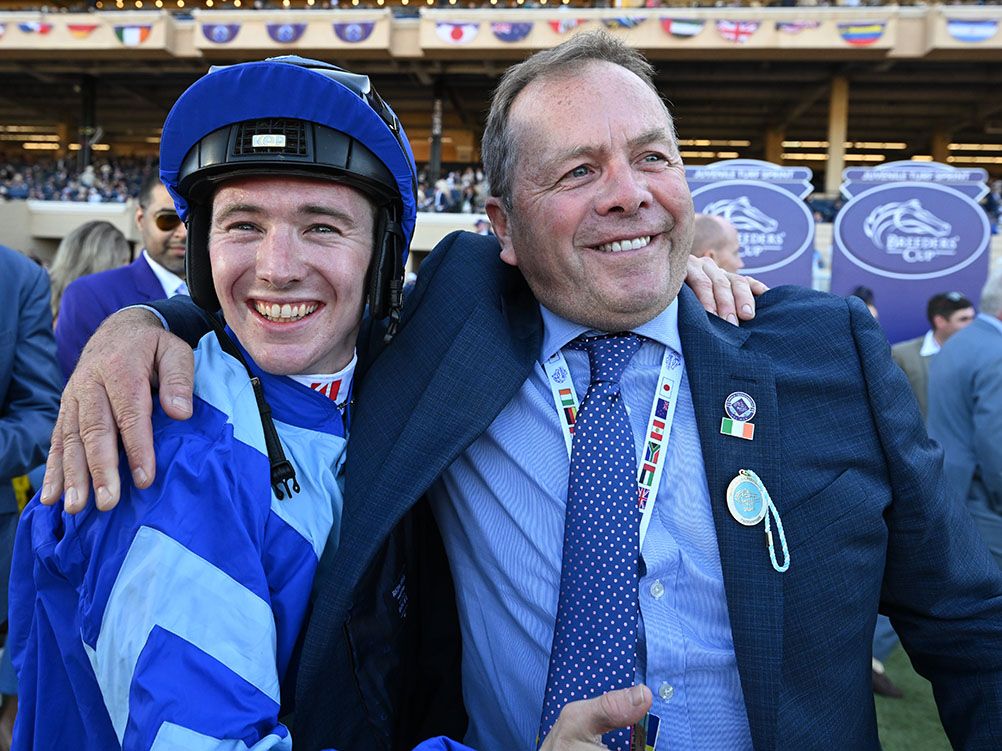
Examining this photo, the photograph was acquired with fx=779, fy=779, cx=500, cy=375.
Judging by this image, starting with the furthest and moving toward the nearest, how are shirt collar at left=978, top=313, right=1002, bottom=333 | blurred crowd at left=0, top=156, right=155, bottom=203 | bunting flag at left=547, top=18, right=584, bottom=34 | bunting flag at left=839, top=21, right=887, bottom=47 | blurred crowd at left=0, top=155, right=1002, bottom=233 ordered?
blurred crowd at left=0, top=156, right=155, bottom=203 < bunting flag at left=547, top=18, right=584, bottom=34 < bunting flag at left=839, top=21, right=887, bottom=47 < blurred crowd at left=0, top=155, right=1002, bottom=233 < shirt collar at left=978, top=313, right=1002, bottom=333

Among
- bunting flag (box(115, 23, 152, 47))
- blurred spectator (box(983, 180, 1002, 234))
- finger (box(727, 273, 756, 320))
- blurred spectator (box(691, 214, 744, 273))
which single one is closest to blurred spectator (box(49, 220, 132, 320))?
blurred spectator (box(691, 214, 744, 273))

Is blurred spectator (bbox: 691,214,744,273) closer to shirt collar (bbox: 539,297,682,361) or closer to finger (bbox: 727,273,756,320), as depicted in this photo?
finger (bbox: 727,273,756,320)

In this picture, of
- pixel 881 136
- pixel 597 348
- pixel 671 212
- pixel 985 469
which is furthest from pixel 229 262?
pixel 881 136

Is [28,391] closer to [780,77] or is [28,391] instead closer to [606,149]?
[606,149]

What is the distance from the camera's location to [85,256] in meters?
4.32

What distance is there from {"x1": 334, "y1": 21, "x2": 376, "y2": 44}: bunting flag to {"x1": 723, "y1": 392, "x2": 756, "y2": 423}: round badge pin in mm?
23107

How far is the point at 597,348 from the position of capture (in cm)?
158

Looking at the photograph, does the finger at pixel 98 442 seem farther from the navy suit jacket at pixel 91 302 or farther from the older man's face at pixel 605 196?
the navy suit jacket at pixel 91 302

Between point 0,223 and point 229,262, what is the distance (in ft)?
75.3

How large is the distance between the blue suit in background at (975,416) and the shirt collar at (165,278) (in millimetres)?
3416

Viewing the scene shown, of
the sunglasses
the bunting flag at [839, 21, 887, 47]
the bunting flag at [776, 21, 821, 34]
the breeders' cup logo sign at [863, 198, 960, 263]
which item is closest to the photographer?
the sunglasses

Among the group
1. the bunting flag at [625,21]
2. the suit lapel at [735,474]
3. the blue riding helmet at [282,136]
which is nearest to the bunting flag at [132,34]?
the bunting flag at [625,21]

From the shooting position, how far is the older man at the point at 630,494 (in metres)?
1.32

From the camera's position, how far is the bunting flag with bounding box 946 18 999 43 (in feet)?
66.0
